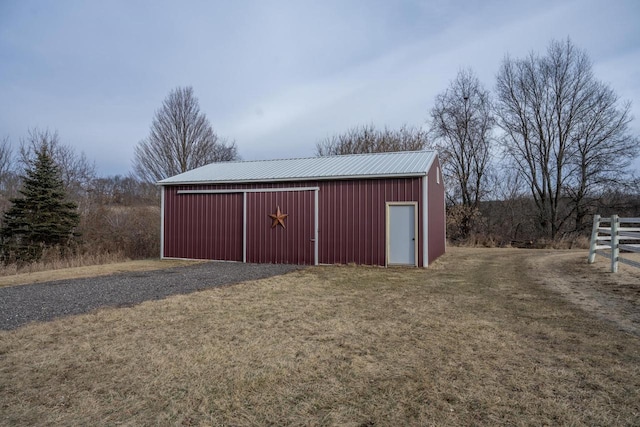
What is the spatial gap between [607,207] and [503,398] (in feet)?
79.5

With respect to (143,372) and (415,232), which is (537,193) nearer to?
(415,232)

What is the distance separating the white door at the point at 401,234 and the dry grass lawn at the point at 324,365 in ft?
17.2

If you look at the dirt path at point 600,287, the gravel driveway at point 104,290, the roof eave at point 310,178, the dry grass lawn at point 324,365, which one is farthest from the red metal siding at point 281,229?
the dirt path at point 600,287

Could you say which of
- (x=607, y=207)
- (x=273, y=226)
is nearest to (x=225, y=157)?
(x=273, y=226)

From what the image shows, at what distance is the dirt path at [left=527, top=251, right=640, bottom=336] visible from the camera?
18.2 ft

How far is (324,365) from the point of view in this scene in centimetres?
367

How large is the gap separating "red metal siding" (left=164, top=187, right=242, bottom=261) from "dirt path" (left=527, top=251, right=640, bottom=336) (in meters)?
9.16

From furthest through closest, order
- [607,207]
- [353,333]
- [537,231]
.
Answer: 1. [537,231]
2. [607,207]
3. [353,333]

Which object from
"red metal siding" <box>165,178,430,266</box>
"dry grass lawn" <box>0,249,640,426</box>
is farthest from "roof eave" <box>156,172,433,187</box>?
"dry grass lawn" <box>0,249,640,426</box>

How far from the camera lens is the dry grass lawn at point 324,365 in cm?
278

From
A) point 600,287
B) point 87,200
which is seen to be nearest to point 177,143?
point 87,200

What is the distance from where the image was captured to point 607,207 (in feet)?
72.8

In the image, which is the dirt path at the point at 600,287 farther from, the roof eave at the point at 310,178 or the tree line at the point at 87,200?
the tree line at the point at 87,200

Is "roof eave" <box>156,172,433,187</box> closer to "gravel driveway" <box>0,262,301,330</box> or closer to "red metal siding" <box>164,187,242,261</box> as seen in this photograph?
"red metal siding" <box>164,187,242,261</box>
